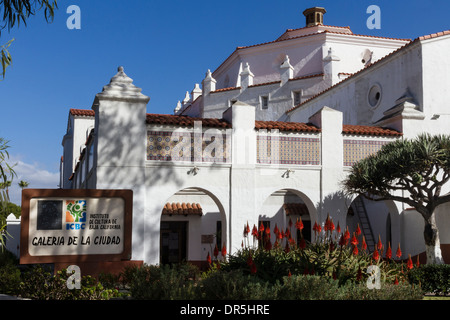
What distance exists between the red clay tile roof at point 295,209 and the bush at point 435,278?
10.2 metres

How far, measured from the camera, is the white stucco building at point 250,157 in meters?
18.1

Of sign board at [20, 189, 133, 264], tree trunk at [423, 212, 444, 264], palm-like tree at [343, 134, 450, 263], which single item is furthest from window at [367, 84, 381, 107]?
sign board at [20, 189, 133, 264]

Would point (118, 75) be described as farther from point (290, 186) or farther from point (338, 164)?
point (338, 164)

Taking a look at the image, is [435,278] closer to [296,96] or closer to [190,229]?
[190,229]

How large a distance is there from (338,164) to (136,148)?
25.1 feet

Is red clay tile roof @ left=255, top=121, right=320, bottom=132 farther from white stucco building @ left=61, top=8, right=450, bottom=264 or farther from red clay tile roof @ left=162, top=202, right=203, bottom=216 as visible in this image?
red clay tile roof @ left=162, top=202, right=203, bottom=216

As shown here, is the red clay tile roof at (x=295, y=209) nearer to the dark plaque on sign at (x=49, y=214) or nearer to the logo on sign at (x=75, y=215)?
the logo on sign at (x=75, y=215)

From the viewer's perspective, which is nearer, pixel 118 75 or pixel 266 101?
pixel 118 75

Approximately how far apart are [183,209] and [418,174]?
1144cm

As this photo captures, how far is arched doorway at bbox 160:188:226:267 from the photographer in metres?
25.5

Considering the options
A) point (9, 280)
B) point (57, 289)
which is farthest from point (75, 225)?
point (9, 280)

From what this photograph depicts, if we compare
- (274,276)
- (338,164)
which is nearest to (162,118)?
(338,164)

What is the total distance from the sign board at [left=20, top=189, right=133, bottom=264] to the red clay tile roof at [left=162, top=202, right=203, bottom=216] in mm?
13086

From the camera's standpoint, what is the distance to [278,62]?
43.1m
